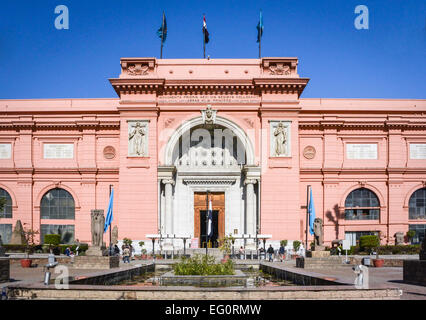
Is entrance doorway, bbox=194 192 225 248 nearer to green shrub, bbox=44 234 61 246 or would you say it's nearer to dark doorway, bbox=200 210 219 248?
dark doorway, bbox=200 210 219 248

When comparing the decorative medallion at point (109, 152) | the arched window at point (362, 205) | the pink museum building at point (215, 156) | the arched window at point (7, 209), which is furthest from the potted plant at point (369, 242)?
the arched window at point (7, 209)

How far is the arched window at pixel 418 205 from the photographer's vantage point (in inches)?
1414

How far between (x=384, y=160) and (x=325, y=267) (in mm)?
16667

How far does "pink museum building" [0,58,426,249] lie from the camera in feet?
112

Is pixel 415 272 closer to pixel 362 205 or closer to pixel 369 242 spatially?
pixel 369 242

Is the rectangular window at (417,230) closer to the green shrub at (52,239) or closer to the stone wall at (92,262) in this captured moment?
the stone wall at (92,262)

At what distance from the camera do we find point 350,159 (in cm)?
3609

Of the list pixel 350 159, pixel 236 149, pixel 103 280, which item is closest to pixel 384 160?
pixel 350 159

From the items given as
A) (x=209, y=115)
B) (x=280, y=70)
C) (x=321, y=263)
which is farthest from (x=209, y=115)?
(x=321, y=263)

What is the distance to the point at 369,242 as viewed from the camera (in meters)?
32.8

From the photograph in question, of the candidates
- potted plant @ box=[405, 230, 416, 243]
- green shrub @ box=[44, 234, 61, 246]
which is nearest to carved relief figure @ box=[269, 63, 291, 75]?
potted plant @ box=[405, 230, 416, 243]

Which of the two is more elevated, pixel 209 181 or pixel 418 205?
pixel 209 181

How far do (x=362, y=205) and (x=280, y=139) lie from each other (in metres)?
8.31
